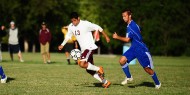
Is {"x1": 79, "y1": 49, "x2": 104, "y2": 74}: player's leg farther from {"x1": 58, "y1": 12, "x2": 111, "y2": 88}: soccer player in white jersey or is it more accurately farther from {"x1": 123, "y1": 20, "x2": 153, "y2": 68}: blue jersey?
{"x1": 123, "y1": 20, "x2": 153, "y2": 68}: blue jersey

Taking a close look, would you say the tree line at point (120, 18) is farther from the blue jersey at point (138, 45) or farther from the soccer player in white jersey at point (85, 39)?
the blue jersey at point (138, 45)

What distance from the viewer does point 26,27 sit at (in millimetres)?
61031

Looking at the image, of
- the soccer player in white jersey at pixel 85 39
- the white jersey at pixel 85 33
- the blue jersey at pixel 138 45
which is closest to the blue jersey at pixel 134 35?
the blue jersey at pixel 138 45

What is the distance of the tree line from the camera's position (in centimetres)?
5797

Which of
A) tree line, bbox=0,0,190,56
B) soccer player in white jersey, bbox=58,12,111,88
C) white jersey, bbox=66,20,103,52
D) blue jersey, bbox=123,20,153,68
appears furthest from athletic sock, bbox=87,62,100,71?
tree line, bbox=0,0,190,56

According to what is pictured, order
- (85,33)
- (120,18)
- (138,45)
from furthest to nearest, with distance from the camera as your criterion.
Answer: (120,18) → (138,45) → (85,33)

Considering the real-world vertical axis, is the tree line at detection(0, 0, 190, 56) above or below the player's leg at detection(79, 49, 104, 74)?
below

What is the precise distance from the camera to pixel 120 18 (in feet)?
205

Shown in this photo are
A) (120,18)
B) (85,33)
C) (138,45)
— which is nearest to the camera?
(85,33)

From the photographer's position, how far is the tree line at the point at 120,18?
58.0m

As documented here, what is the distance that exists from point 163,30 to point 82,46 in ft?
151

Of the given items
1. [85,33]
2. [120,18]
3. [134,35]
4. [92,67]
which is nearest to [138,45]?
[134,35]

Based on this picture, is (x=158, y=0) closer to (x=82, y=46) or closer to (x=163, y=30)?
(x=163, y=30)

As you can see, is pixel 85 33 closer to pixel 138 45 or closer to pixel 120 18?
pixel 138 45
